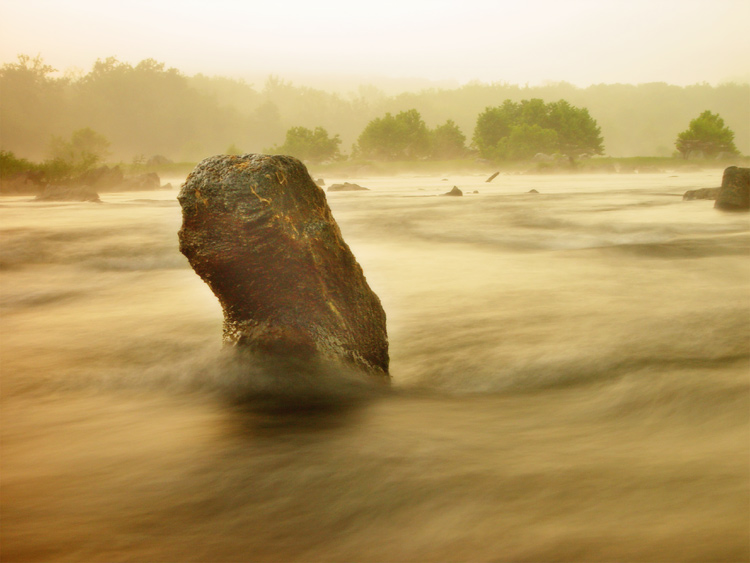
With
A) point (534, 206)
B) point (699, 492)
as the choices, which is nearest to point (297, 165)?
point (699, 492)

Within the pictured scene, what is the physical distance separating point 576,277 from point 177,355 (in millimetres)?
3817

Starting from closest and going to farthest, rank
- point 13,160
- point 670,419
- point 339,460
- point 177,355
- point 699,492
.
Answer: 1. point 699,492
2. point 339,460
3. point 670,419
4. point 177,355
5. point 13,160

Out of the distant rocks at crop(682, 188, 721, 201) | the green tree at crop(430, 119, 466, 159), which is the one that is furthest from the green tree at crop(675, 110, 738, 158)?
the distant rocks at crop(682, 188, 721, 201)

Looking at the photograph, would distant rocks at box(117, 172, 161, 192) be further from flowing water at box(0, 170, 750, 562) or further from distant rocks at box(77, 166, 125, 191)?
flowing water at box(0, 170, 750, 562)

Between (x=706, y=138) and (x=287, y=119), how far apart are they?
246ft

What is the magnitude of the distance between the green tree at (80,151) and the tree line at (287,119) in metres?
1.17

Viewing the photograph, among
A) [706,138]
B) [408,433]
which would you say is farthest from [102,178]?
[706,138]

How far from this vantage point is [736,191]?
11.6 metres

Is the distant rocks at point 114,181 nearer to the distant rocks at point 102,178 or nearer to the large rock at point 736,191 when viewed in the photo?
the distant rocks at point 102,178

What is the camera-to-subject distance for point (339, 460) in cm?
211

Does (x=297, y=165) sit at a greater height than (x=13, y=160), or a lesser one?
lesser

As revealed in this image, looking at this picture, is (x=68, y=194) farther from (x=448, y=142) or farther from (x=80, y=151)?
(x=448, y=142)

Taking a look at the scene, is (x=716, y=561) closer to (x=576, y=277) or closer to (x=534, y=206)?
(x=576, y=277)

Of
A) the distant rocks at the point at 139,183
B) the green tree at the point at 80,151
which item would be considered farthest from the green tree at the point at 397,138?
the distant rocks at the point at 139,183
